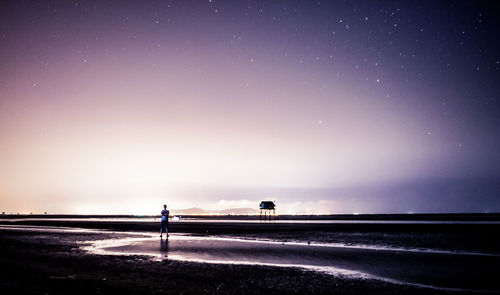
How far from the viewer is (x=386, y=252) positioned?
1892 cm

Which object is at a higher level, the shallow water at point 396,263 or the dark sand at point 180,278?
the dark sand at point 180,278

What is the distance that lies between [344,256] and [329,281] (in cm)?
678

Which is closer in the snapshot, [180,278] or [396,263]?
[180,278]

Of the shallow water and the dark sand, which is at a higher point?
the dark sand

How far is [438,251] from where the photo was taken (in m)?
19.5

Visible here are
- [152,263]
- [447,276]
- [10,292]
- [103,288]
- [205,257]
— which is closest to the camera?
[10,292]

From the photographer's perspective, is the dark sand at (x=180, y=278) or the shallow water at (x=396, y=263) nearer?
the dark sand at (x=180, y=278)

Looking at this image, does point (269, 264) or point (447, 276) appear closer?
point (447, 276)

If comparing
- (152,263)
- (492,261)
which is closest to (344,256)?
(492,261)

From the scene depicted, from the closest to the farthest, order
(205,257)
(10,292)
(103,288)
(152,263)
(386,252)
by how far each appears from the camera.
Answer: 1. (10,292)
2. (103,288)
3. (152,263)
4. (205,257)
5. (386,252)

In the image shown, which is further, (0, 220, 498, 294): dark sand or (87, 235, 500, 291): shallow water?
(87, 235, 500, 291): shallow water

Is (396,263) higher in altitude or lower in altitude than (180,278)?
lower

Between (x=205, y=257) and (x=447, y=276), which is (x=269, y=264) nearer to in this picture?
(x=205, y=257)

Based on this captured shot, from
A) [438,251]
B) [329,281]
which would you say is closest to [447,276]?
[329,281]
